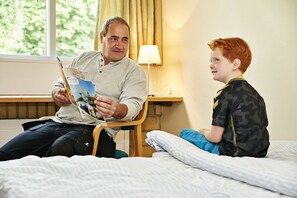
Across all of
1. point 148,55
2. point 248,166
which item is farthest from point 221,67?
point 148,55

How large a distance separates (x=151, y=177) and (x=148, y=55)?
92.6 inches

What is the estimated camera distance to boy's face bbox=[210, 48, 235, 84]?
5.11ft

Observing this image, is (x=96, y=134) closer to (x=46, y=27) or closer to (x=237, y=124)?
(x=237, y=124)

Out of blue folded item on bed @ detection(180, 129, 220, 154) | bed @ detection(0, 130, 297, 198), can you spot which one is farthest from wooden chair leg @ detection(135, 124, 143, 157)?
bed @ detection(0, 130, 297, 198)

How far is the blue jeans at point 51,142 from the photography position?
183 cm

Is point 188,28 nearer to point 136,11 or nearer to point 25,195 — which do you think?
point 136,11

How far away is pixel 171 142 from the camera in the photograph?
1.39m

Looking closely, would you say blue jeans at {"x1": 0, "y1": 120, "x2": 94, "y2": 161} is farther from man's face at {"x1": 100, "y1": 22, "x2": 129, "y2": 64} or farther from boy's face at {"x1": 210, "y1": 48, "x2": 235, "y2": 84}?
boy's face at {"x1": 210, "y1": 48, "x2": 235, "y2": 84}

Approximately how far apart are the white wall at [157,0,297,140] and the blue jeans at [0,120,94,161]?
1057 mm

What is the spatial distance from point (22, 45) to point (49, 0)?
0.50 metres

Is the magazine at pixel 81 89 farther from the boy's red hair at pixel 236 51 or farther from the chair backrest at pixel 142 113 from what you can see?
the boy's red hair at pixel 236 51

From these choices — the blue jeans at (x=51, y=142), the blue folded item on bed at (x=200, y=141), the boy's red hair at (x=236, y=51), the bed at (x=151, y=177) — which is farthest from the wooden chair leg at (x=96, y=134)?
the boy's red hair at (x=236, y=51)

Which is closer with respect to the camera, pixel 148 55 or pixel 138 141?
pixel 138 141

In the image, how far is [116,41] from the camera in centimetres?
215
